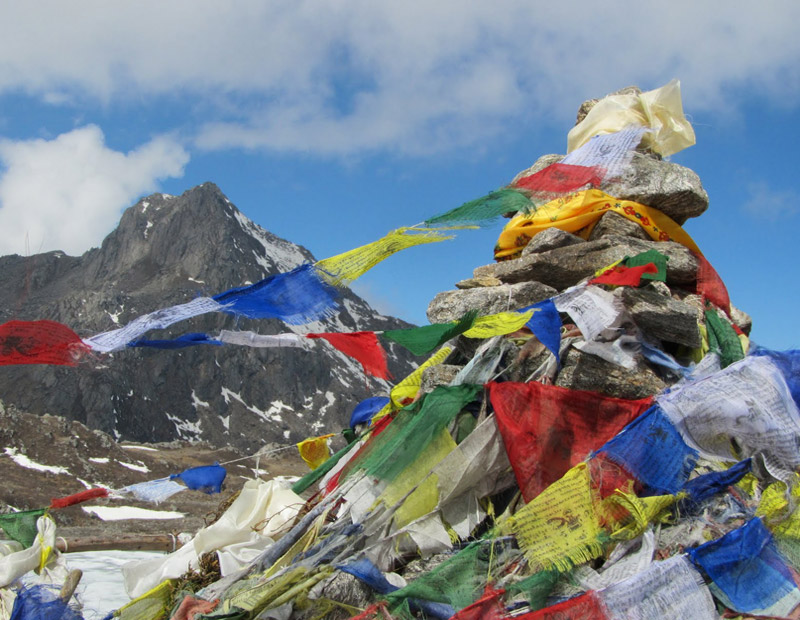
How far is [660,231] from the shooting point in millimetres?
9023

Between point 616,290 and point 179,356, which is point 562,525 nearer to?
point 616,290

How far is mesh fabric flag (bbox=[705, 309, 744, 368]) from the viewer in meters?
7.02

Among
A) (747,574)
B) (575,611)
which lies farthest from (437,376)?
(747,574)

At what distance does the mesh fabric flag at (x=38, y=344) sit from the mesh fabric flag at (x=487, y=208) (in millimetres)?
3634

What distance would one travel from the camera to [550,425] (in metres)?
6.10

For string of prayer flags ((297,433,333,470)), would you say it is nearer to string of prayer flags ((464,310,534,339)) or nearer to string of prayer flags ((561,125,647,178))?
string of prayer flags ((464,310,534,339))

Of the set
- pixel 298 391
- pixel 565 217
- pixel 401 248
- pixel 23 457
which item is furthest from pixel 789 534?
pixel 298 391

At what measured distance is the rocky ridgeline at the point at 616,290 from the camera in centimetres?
636

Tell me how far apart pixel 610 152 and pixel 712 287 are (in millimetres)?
2090

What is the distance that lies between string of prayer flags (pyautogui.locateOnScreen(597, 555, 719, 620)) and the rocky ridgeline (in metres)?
1.91

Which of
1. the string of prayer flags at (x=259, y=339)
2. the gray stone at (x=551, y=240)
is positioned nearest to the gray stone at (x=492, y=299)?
the gray stone at (x=551, y=240)

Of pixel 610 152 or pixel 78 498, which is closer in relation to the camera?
pixel 78 498

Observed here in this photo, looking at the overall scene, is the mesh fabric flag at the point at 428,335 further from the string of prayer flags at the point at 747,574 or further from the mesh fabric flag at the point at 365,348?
the string of prayer flags at the point at 747,574

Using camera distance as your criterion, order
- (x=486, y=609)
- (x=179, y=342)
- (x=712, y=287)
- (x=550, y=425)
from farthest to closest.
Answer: (x=712, y=287)
(x=179, y=342)
(x=550, y=425)
(x=486, y=609)
